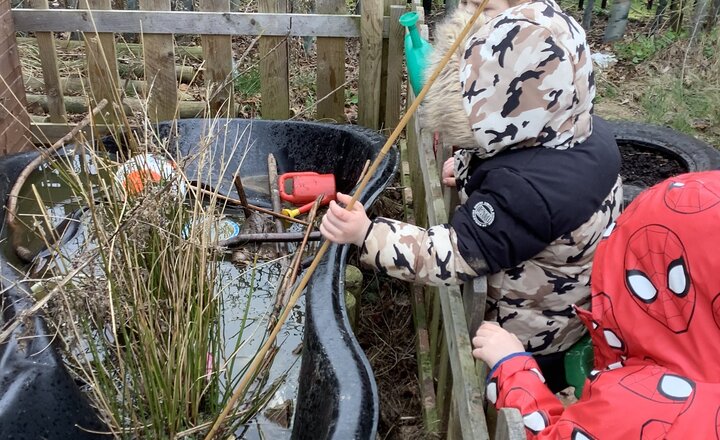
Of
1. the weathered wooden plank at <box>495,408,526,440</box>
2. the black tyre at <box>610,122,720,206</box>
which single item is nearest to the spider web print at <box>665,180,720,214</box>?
the weathered wooden plank at <box>495,408,526,440</box>

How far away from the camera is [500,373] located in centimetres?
142

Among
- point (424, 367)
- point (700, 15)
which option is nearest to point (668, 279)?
point (424, 367)

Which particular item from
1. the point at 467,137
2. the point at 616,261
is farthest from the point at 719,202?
the point at 467,137

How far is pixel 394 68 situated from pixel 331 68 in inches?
14.3

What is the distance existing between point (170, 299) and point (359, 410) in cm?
57

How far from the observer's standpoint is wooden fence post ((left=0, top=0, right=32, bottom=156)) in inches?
144

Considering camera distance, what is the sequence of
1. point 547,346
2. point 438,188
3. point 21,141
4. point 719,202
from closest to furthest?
point 719,202 → point 547,346 → point 438,188 → point 21,141

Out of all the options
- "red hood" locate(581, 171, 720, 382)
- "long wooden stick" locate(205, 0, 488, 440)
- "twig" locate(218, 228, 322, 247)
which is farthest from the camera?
Answer: "twig" locate(218, 228, 322, 247)

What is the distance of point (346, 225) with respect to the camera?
1.63m

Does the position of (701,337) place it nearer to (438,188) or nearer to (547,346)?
(547,346)

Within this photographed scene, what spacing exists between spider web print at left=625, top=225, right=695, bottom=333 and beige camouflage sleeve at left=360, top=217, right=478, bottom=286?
1.58 ft

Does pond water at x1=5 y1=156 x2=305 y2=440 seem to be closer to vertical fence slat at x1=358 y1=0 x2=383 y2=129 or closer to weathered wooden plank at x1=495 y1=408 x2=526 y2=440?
weathered wooden plank at x1=495 y1=408 x2=526 y2=440

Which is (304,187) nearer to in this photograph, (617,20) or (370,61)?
(370,61)

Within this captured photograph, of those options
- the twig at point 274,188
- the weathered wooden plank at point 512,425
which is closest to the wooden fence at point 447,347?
the weathered wooden plank at point 512,425
